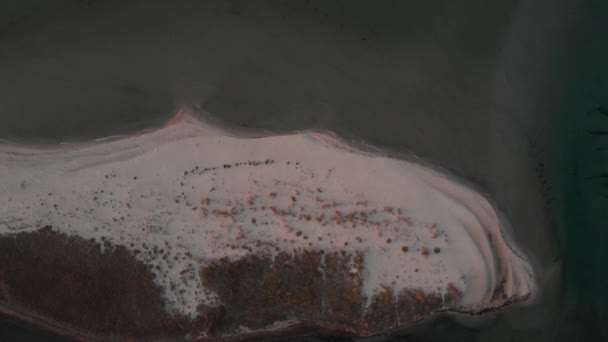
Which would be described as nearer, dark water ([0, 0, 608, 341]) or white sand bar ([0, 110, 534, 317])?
white sand bar ([0, 110, 534, 317])

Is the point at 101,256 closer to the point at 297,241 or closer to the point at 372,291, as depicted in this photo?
the point at 297,241

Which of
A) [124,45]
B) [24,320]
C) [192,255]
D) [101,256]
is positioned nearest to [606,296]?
[192,255]

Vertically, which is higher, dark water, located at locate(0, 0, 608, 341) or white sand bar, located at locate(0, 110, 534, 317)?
dark water, located at locate(0, 0, 608, 341)

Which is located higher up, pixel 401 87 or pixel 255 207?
pixel 401 87

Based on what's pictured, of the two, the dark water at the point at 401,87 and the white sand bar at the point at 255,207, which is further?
the dark water at the point at 401,87

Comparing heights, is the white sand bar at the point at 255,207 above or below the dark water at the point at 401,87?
below
